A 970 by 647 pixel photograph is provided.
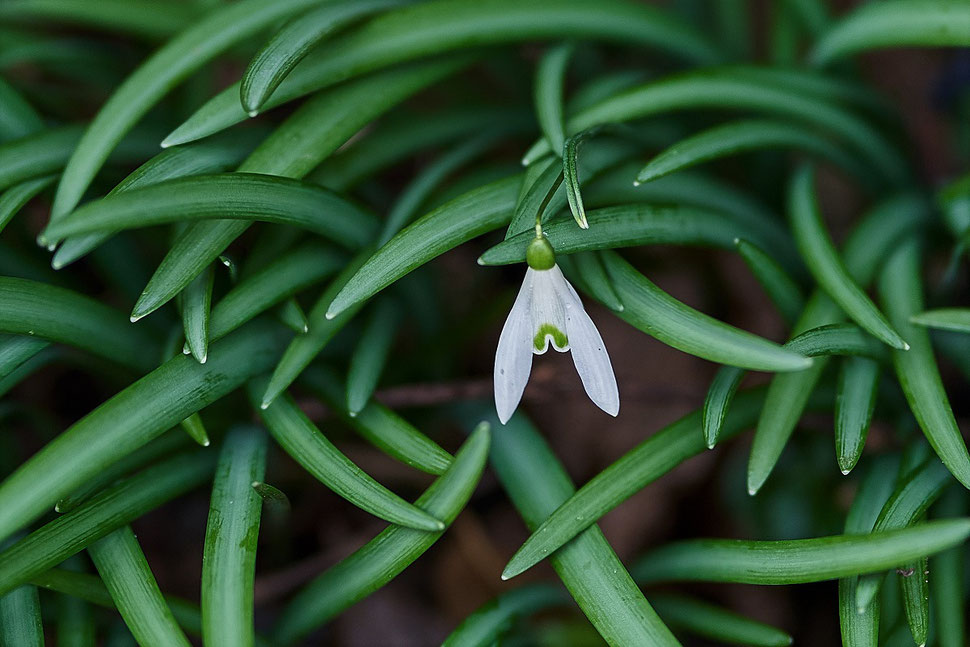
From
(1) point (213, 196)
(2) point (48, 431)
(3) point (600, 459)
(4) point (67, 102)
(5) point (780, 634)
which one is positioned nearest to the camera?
(1) point (213, 196)

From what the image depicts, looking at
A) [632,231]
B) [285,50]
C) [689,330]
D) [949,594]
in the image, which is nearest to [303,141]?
[285,50]

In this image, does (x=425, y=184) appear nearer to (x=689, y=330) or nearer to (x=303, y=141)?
(x=303, y=141)

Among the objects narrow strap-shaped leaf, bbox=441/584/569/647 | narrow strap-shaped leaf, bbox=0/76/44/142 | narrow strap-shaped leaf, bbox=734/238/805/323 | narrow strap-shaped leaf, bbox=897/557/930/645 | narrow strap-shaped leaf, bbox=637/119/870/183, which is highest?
narrow strap-shaped leaf, bbox=0/76/44/142

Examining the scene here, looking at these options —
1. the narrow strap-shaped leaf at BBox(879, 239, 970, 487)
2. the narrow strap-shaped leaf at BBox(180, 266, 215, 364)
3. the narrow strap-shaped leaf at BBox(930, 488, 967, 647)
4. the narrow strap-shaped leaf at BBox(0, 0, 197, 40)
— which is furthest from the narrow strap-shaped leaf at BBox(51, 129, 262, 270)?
the narrow strap-shaped leaf at BBox(930, 488, 967, 647)

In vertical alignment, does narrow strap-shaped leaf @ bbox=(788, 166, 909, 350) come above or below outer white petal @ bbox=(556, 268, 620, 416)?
above

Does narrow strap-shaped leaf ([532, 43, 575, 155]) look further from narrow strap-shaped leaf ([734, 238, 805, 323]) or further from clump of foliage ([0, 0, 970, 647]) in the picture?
narrow strap-shaped leaf ([734, 238, 805, 323])

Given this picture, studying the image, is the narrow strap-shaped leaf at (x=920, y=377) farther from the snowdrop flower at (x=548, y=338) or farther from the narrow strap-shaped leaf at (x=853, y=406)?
the snowdrop flower at (x=548, y=338)

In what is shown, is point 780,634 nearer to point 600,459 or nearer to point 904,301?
point 904,301

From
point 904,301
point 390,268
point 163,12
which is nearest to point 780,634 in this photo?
point 904,301
